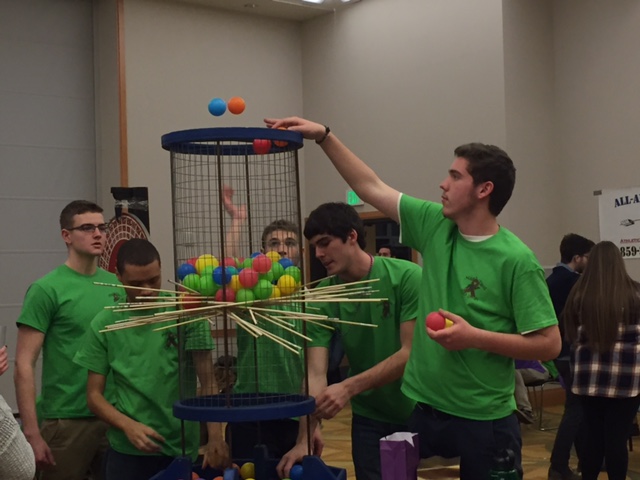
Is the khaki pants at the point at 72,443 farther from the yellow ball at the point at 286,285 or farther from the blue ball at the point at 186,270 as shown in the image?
A: the yellow ball at the point at 286,285

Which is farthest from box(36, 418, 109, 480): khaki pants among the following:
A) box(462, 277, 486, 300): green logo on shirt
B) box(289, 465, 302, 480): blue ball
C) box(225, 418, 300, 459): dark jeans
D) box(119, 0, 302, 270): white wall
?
box(119, 0, 302, 270): white wall

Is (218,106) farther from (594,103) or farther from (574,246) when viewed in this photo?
(594,103)

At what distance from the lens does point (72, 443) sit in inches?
141

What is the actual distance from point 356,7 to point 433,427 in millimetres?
7745

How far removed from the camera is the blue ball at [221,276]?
234 centimetres

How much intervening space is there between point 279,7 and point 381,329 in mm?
7388

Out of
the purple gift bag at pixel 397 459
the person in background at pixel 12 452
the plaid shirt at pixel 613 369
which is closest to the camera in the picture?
the person in background at pixel 12 452

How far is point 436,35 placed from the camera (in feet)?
29.0

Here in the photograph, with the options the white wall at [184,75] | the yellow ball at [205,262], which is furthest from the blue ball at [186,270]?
the white wall at [184,75]

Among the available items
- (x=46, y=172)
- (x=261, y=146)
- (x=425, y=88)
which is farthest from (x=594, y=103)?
(x=261, y=146)

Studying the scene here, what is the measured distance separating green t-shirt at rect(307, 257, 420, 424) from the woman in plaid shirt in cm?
201

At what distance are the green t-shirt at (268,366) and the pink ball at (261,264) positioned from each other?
0.85 feet

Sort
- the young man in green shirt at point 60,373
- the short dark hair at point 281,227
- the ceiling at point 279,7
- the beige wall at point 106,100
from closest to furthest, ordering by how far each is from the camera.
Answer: the short dark hair at point 281,227 < the young man in green shirt at point 60,373 < the beige wall at point 106,100 < the ceiling at point 279,7

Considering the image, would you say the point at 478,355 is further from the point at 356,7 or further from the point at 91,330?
the point at 356,7
